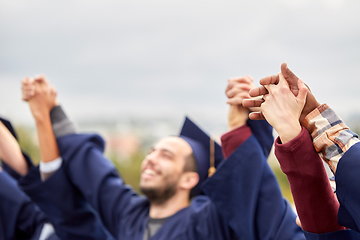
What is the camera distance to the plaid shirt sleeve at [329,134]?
34.2 inches

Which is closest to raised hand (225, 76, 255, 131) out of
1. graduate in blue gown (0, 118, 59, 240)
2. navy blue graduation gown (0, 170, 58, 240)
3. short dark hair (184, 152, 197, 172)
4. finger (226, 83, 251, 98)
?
finger (226, 83, 251, 98)

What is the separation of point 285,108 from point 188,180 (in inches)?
53.2

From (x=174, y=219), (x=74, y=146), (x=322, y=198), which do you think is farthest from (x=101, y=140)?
(x=322, y=198)

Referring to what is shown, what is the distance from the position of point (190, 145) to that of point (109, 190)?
559 millimetres

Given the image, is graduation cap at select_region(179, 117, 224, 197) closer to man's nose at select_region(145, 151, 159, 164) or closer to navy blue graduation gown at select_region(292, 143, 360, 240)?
man's nose at select_region(145, 151, 159, 164)

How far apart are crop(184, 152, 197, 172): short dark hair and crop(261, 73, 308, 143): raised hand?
1.30m

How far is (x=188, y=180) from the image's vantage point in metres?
2.19

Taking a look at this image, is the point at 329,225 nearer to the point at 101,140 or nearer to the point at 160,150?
the point at 160,150

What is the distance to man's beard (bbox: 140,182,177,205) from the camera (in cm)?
205

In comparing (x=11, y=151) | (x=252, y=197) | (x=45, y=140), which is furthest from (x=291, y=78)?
(x=11, y=151)

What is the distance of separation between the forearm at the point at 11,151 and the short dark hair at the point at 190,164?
3.57 ft

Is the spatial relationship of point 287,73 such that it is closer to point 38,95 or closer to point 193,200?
point 193,200

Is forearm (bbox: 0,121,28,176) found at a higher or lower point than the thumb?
lower

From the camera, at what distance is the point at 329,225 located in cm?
97
